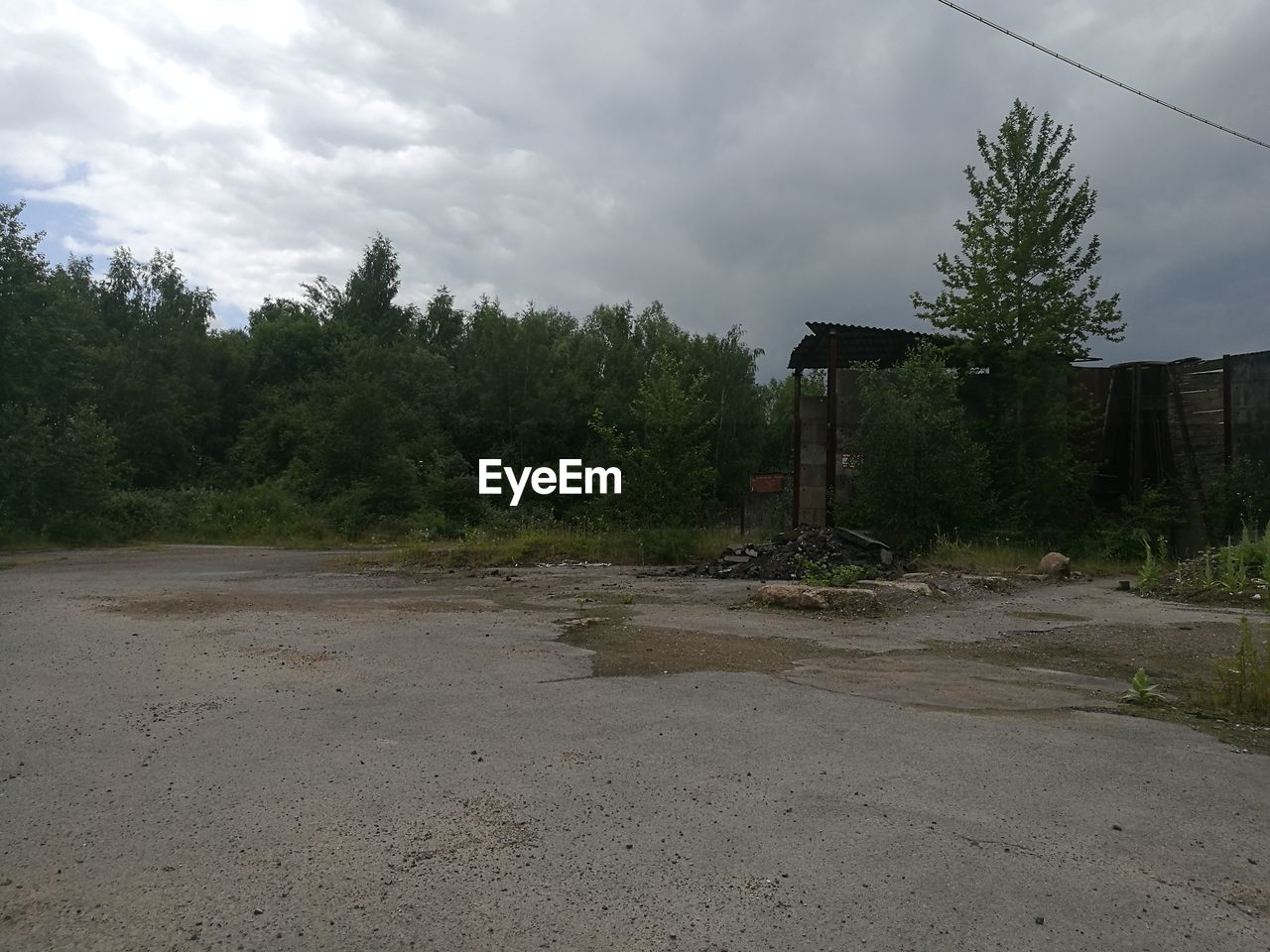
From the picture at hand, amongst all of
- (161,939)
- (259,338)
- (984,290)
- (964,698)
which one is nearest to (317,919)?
(161,939)

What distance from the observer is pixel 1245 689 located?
6.34 meters

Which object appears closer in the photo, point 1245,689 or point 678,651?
point 1245,689

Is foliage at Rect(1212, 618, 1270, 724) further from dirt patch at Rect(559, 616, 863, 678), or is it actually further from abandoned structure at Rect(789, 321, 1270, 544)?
abandoned structure at Rect(789, 321, 1270, 544)

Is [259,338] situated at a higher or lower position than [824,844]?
higher

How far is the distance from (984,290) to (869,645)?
15686 mm

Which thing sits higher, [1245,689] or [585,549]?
[1245,689]

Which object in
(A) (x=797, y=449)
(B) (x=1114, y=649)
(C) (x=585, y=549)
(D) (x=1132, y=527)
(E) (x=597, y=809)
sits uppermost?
(A) (x=797, y=449)

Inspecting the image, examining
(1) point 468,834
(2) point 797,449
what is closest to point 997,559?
(2) point 797,449

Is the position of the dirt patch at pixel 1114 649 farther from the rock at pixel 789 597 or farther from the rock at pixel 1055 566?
the rock at pixel 1055 566

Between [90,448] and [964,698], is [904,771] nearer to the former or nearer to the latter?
[964,698]

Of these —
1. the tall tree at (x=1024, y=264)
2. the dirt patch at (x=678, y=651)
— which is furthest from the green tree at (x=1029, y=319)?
the dirt patch at (x=678, y=651)

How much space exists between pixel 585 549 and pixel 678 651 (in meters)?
13.1

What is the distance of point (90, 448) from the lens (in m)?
26.3

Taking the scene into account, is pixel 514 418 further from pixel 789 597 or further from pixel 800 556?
pixel 789 597
